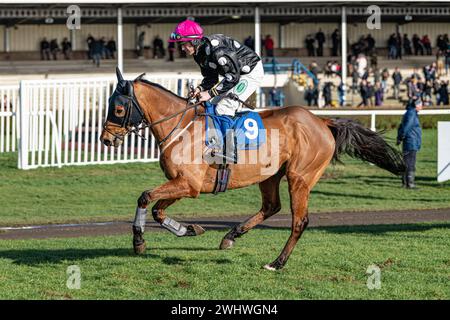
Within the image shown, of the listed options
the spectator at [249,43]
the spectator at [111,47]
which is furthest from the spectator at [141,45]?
the spectator at [249,43]

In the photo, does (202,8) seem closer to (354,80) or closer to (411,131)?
(354,80)

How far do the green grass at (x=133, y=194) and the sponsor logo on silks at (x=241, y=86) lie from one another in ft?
21.8

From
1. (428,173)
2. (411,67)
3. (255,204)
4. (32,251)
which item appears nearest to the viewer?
(32,251)

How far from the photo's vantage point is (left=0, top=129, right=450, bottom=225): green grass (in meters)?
17.4

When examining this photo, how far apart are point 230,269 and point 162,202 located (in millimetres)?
1062

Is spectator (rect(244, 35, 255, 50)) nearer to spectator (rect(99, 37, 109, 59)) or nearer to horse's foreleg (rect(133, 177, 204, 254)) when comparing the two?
spectator (rect(99, 37, 109, 59))

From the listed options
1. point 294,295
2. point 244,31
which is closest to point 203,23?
point 244,31

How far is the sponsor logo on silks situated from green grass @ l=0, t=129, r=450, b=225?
6.63 metres

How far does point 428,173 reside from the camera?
22.1 m

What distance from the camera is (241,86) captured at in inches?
410

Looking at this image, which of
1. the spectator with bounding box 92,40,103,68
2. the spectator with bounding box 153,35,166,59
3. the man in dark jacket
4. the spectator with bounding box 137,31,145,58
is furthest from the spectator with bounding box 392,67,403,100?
the man in dark jacket

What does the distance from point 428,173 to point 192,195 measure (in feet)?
43.2

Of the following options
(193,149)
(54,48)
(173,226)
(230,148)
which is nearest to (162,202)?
(173,226)
